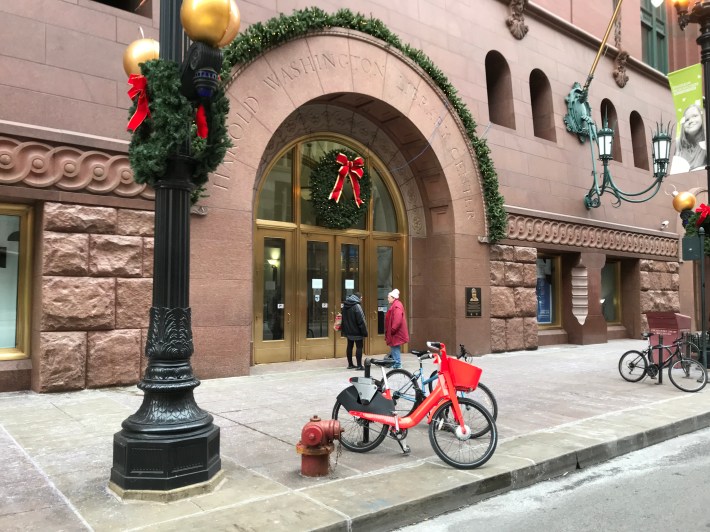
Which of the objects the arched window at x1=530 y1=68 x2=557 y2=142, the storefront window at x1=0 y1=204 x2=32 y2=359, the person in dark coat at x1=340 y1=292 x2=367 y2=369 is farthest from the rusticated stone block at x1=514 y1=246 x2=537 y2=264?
the storefront window at x1=0 y1=204 x2=32 y2=359

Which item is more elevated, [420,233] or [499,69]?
[499,69]

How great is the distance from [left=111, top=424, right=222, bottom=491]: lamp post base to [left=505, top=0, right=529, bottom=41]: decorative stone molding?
14.7m

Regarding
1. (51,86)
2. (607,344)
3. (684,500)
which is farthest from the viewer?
(607,344)

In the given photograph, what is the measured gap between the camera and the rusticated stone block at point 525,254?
15.4 metres

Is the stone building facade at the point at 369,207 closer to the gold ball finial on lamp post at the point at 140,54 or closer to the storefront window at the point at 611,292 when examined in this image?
the storefront window at the point at 611,292

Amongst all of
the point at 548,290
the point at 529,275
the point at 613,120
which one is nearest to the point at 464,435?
the point at 529,275

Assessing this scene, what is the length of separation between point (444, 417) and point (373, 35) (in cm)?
942

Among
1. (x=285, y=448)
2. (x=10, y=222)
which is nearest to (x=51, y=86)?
(x=10, y=222)

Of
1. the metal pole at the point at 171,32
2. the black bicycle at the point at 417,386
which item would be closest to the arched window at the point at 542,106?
the black bicycle at the point at 417,386

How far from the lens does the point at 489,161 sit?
14.6 meters

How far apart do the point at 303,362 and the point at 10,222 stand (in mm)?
6034

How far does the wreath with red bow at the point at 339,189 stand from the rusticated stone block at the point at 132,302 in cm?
469

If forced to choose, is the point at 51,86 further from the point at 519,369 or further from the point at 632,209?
the point at 632,209

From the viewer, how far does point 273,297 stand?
12.2 metres
